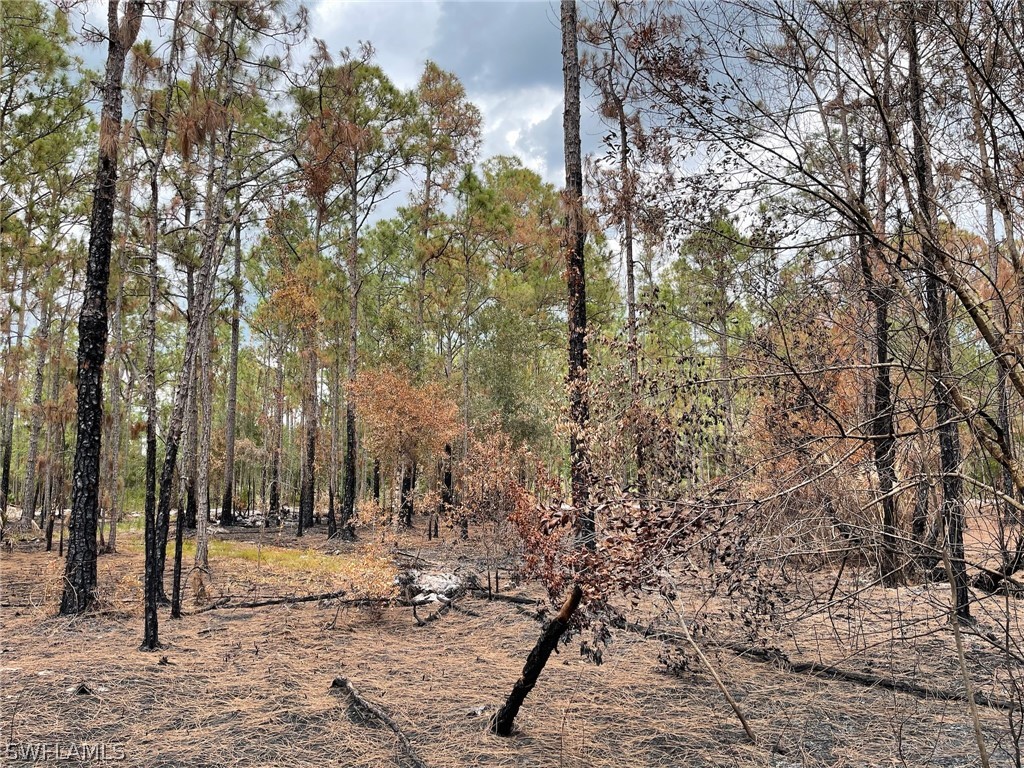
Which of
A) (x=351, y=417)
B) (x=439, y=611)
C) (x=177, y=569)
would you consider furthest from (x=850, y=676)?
(x=351, y=417)

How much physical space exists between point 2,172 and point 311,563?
35.1 feet

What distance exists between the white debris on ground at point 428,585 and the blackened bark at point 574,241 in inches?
114

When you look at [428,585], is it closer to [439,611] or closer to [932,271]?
[439,611]

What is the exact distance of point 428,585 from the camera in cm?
912

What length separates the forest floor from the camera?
3.62 meters

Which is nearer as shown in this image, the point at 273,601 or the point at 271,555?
the point at 273,601

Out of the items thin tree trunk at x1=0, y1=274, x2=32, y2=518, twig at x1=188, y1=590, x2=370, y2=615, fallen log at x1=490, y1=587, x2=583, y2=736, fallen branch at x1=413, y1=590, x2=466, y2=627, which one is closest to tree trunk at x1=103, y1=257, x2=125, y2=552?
thin tree trunk at x1=0, y1=274, x2=32, y2=518

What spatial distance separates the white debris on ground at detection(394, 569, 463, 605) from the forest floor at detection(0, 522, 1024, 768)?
38.8 inches

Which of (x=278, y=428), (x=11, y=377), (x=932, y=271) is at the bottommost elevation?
(x=932, y=271)

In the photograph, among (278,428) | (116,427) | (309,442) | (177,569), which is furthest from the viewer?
(278,428)

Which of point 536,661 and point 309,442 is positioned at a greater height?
point 309,442

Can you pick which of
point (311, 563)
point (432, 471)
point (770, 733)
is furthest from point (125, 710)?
point (432, 471)

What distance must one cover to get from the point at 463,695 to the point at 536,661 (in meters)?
1.28

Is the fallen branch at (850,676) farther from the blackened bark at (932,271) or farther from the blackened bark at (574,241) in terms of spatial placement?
the blackened bark at (574,241)
